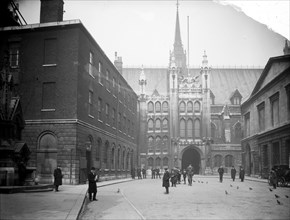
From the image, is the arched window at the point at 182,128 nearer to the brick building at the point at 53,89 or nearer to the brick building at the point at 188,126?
the brick building at the point at 188,126

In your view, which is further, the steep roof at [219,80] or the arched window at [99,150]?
the steep roof at [219,80]

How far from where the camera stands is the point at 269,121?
37188 mm

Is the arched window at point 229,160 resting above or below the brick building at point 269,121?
below

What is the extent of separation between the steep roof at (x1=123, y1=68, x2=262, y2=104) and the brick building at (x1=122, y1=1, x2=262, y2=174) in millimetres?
2486

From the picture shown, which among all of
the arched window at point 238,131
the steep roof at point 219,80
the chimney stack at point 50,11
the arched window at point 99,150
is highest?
the steep roof at point 219,80

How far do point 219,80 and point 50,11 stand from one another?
50.8m

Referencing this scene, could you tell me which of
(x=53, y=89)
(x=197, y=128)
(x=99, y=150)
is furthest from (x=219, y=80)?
(x=53, y=89)

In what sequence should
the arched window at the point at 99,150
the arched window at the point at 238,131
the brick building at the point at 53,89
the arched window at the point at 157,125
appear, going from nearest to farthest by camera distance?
the brick building at the point at 53,89 < the arched window at the point at 99,150 < the arched window at the point at 157,125 < the arched window at the point at 238,131

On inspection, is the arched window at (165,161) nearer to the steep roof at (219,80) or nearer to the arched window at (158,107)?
the arched window at (158,107)

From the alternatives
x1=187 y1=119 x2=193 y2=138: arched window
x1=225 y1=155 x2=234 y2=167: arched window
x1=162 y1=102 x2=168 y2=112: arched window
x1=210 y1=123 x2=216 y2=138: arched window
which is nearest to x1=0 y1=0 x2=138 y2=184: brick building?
x1=187 y1=119 x2=193 y2=138: arched window

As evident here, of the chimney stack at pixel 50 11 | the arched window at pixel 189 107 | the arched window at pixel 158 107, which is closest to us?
the chimney stack at pixel 50 11

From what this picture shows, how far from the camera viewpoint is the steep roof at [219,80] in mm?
71000

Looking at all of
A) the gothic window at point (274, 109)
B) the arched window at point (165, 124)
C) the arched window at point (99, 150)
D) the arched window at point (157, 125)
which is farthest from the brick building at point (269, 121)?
the arched window at point (157, 125)

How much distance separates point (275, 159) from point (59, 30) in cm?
2339
